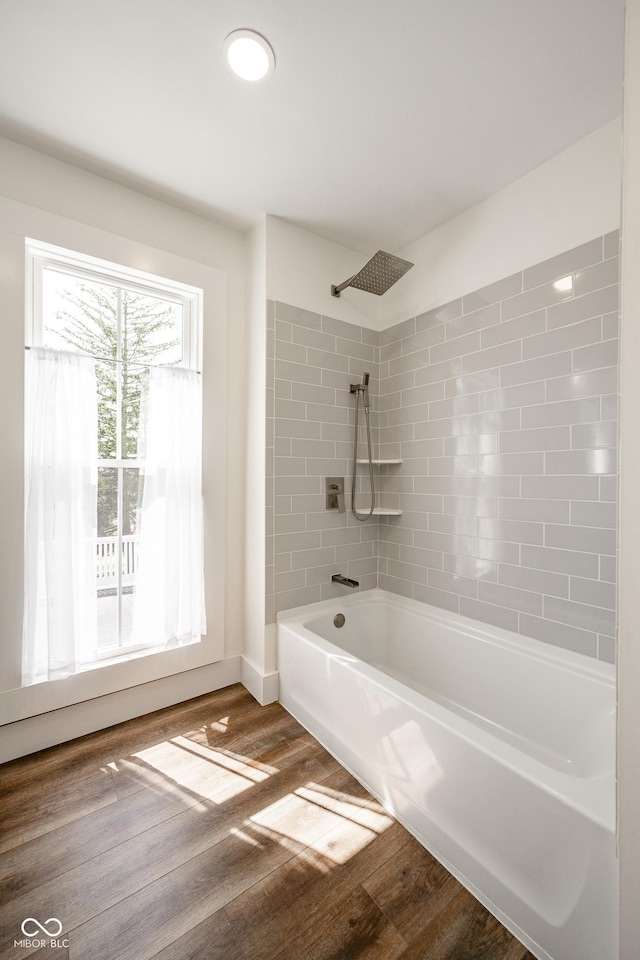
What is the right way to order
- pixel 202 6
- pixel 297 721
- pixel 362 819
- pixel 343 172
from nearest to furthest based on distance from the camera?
pixel 202 6
pixel 362 819
pixel 343 172
pixel 297 721

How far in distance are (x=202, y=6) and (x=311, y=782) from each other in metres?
2.73

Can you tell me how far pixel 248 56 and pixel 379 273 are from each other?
39.2 inches

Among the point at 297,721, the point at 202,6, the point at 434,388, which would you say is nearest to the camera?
the point at 202,6

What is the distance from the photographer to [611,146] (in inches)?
63.8

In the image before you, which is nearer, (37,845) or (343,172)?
(37,845)

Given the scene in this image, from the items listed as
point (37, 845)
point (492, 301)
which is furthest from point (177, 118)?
point (37, 845)

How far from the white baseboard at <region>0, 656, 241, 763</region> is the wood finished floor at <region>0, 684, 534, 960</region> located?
7cm

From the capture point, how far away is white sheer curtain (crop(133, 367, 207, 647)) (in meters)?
2.09

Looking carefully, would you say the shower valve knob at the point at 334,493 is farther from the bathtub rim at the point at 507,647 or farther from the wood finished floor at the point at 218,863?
the wood finished floor at the point at 218,863

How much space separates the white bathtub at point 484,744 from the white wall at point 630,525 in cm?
9

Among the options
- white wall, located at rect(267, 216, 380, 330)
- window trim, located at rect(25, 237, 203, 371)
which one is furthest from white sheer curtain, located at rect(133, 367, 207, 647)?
white wall, located at rect(267, 216, 380, 330)

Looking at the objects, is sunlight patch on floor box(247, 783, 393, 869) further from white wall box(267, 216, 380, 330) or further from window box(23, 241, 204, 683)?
white wall box(267, 216, 380, 330)

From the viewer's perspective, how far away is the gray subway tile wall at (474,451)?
1.67m

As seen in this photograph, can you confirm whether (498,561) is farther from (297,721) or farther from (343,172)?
(343,172)
